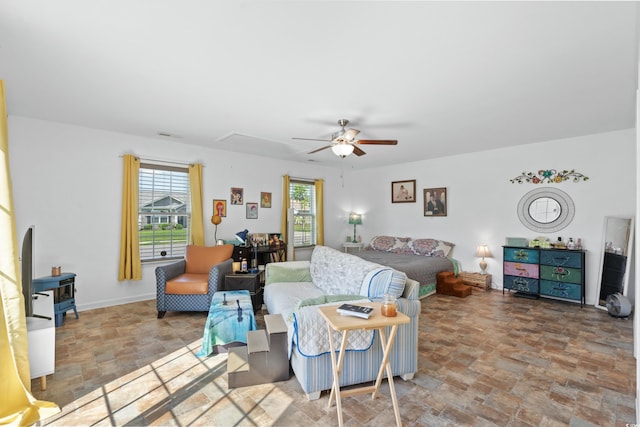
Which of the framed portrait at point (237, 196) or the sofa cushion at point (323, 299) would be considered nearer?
the sofa cushion at point (323, 299)

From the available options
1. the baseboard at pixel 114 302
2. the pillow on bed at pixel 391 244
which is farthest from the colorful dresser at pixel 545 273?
the baseboard at pixel 114 302

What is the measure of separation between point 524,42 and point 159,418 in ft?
11.6

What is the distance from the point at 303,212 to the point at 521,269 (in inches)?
168

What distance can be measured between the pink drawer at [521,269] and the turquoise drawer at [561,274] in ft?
0.29

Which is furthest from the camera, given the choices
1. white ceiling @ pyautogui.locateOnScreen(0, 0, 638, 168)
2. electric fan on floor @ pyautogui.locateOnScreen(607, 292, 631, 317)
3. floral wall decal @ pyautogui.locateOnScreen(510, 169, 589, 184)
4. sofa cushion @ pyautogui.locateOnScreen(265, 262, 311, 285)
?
floral wall decal @ pyautogui.locateOnScreen(510, 169, 589, 184)

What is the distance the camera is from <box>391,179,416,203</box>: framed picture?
21.1 feet

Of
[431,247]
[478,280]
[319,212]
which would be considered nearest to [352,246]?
[319,212]

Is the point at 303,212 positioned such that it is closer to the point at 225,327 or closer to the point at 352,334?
the point at 225,327

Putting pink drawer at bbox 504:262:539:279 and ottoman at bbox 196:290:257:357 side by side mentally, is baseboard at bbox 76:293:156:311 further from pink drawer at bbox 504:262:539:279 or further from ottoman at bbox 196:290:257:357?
pink drawer at bbox 504:262:539:279

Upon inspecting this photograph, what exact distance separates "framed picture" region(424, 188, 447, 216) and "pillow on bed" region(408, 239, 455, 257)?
602mm

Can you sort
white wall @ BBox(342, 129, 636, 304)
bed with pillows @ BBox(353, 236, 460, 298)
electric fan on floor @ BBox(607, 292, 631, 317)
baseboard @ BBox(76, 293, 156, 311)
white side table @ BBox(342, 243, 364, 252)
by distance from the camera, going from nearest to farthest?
electric fan on floor @ BBox(607, 292, 631, 317), baseboard @ BBox(76, 293, 156, 311), white wall @ BBox(342, 129, 636, 304), bed with pillows @ BBox(353, 236, 460, 298), white side table @ BBox(342, 243, 364, 252)

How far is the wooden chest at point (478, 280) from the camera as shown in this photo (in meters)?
5.15

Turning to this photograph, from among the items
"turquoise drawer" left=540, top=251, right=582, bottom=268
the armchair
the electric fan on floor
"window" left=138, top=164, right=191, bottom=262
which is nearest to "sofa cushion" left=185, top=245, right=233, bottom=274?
the armchair

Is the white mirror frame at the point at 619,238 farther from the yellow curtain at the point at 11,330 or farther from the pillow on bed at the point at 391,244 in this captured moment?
the yellow curtain at the point at 11,330
